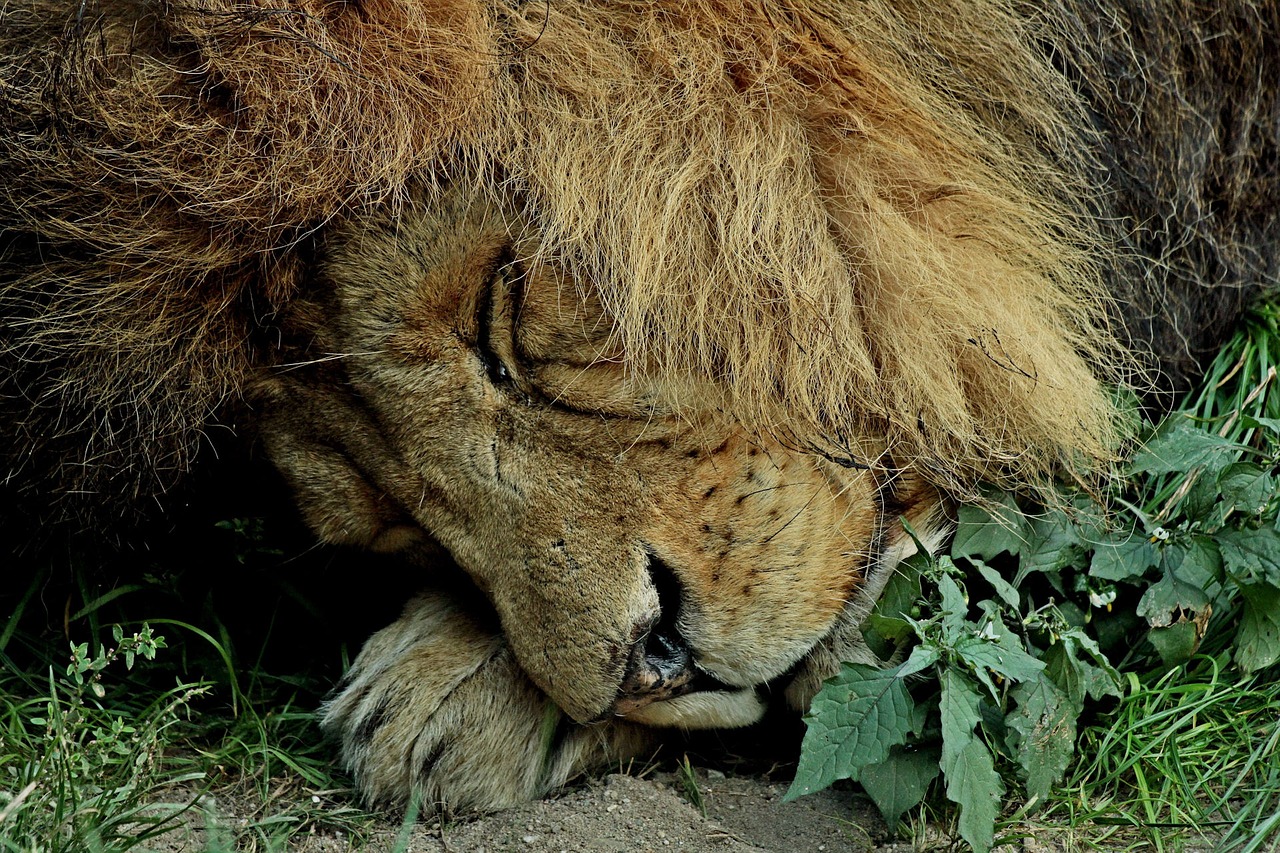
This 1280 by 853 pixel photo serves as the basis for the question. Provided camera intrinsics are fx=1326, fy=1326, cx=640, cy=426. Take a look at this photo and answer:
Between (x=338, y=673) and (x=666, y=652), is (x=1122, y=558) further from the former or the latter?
(x=338, y=673)

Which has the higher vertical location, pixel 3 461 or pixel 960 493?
pixel 3 461

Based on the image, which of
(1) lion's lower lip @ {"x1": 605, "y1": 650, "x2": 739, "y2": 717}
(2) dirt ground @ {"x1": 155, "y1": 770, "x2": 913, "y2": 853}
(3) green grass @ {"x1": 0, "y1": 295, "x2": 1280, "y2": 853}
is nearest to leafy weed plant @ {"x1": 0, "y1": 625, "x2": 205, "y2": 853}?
(3) green grass @ {"x1": 0, "y1": 295, "x2": 1280, "y2": 853}

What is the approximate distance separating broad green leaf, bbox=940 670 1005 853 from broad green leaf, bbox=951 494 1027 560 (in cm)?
27

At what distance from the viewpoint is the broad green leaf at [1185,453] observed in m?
2.51

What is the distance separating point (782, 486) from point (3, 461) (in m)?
1.41

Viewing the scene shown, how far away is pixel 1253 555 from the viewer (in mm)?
2408

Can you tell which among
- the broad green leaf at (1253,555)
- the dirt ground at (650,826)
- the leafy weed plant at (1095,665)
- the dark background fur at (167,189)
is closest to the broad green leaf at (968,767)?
the leafy weed plant at (1095,665)

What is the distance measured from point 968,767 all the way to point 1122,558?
0.58m

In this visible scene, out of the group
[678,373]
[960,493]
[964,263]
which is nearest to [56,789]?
[678,373]

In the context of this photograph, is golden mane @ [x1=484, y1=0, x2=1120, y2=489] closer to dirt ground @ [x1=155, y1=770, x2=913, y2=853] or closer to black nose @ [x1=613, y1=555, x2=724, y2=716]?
black nose @ [x1=613, y1=555, x2=724, y2=716]

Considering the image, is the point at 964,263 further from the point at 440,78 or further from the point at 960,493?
the point at 440,78

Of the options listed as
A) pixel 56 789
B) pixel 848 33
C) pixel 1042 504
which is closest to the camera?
pixel 56 789

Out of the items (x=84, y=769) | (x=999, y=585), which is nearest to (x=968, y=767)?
(x=999, y=585)

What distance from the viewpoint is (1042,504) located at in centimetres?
250
